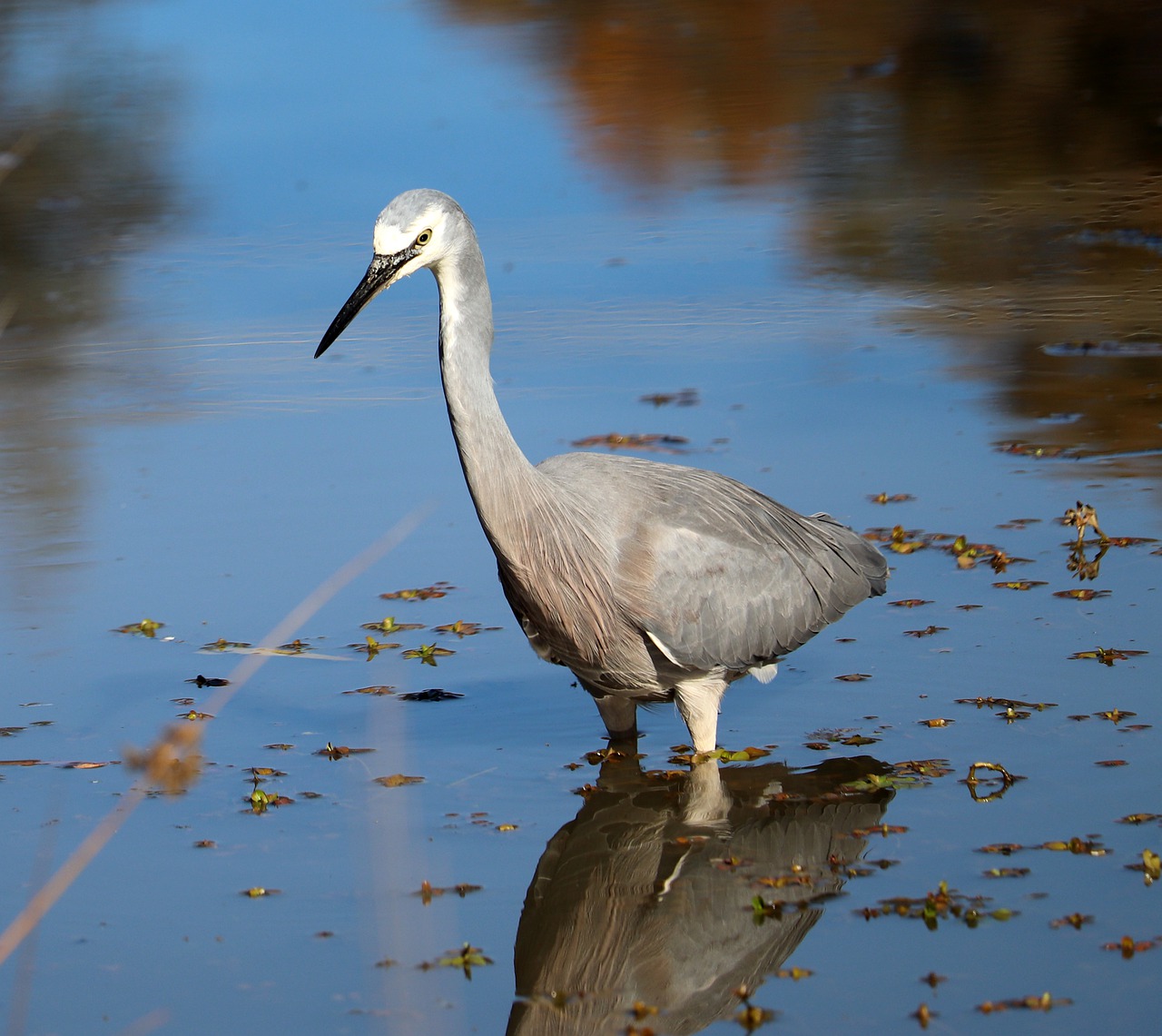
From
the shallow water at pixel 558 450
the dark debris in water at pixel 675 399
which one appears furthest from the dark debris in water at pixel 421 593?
the dark debris in water at pixel 675 399

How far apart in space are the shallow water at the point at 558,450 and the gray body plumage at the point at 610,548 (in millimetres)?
278

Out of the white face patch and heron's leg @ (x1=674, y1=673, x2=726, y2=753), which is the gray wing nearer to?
heron's leg @ (x1=674, y1=673, x2=726, y2=753)

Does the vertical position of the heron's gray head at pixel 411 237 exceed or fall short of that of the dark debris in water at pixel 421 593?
it exceeds it

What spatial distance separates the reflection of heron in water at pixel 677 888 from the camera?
14.9ft

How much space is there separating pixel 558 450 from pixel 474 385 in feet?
10.3

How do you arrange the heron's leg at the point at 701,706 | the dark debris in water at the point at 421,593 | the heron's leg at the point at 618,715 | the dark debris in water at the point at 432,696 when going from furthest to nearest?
1. the dark debris in water at the point at 421,593
2. the dark debris in water at the point at 432,696
3. the heron's leg at the point at 618,715
4. the heron's leg at the point at 701,706

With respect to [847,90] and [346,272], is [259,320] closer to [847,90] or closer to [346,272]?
[346,272]

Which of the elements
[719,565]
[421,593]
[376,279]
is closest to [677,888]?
[719,565]

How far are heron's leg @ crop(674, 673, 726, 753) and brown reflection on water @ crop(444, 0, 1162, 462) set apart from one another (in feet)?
10.7

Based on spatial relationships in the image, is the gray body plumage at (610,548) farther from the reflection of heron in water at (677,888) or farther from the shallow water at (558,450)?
the reflection of heron in water at (677,888)

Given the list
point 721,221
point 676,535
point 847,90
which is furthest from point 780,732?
point 847,90

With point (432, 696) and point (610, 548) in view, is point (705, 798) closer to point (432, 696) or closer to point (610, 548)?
point (610, 548)

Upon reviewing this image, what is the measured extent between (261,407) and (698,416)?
247 cm

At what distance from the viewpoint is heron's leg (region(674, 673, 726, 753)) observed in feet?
19.6
